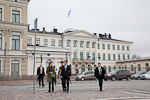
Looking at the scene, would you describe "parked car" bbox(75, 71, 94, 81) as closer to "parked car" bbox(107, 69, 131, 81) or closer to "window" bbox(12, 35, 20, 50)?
"parked car" bbox(107, 69, 131, 81)

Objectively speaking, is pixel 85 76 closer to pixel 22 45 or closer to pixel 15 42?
pixel 22 45

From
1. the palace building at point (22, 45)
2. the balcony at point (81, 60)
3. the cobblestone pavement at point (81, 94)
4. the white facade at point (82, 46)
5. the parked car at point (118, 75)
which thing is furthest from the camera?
the balcony at point (81, 60)

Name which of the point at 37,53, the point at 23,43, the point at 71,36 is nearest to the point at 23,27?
the point at 23,43

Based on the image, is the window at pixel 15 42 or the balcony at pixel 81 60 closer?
the window at pixel 15 42

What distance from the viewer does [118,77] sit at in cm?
3000

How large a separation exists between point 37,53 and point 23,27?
6569mm

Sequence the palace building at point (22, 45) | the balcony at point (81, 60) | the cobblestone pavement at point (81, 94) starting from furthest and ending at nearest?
1. the balcony at point (81, 60)
2. the palace building at point (22, 45)
3. the cobblestone pavement at point (81, 94)

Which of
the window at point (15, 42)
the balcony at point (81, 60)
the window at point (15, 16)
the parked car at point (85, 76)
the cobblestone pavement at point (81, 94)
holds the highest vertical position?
the window at point (15, 16)

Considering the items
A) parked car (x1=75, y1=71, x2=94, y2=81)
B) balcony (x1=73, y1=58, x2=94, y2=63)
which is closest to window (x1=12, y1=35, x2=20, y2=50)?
parked car (x1=75, y1=71, x2=94, y2=81)

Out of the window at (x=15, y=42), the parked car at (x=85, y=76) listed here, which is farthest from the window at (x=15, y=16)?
the parked car at (x=85, y=76)

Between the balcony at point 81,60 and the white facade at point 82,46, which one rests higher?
the white facade at point 82,46

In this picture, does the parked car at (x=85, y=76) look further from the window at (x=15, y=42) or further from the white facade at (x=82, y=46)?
the white facade at (x=82, y=46)

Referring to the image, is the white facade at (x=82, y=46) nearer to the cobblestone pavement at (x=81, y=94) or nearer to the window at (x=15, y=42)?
the window at (x=15, y=42)

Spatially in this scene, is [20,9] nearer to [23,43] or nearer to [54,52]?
[23,43]
